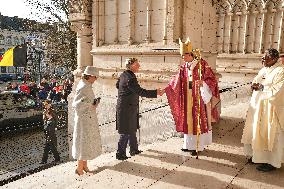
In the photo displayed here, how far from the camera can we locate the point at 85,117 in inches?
183

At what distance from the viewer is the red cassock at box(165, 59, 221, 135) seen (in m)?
4.70

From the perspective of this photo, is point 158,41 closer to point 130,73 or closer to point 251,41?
point 130,73

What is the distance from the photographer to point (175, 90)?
493 cm

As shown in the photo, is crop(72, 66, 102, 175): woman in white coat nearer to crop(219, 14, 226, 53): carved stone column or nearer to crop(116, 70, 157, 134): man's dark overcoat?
crop(116, 70, 157, 134): man's dark overcoat

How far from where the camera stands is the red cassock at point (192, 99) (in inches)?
185

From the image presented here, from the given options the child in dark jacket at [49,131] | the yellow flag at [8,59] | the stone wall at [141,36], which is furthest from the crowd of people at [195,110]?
the yellow flag at [8,59]

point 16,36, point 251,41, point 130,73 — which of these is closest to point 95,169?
point 130,73

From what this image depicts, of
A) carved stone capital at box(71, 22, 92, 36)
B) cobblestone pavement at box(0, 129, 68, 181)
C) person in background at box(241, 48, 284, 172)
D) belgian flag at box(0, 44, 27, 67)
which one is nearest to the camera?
person in background at box(241, 48, 284, 172)

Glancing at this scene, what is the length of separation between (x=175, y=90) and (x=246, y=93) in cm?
577

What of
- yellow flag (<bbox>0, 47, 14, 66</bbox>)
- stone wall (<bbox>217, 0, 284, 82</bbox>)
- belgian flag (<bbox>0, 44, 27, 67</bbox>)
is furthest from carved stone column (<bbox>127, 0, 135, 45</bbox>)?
yellow flag (<bbox>0, 47, 14, 66</bbox>)

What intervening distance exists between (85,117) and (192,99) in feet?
6.10

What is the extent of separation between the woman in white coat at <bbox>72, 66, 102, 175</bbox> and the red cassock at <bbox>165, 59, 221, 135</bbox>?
Result: 1.38 meters

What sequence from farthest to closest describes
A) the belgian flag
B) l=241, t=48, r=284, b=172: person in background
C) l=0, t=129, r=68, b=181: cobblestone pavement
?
the belgian flag, l=0, t=129, r=68, b=181: cobblestone pavement, l=241, t=48, r=284, b=172: person in background

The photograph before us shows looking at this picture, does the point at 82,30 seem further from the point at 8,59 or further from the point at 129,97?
the point at 8,59
